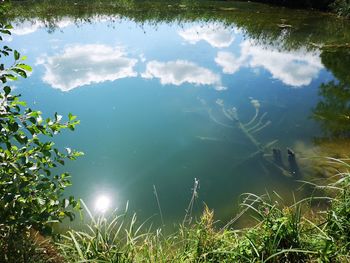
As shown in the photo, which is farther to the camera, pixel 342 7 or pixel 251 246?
pixel 342 7

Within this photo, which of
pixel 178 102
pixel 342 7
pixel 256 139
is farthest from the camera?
pixel 342 7

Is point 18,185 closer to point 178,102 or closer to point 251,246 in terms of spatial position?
point 251,246

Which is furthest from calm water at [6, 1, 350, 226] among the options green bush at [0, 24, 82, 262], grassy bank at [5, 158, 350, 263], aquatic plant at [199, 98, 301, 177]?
green bush at [0, 24, 82, 262]

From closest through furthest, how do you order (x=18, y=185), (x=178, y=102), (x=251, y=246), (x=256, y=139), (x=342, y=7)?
(x=18, y=185) → (x=251, y=246) → (x=256, y=139) → (x=178, y=102) → (x=342, y=7)

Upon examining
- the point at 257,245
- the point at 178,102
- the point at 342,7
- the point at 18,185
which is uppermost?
the point at 342,7

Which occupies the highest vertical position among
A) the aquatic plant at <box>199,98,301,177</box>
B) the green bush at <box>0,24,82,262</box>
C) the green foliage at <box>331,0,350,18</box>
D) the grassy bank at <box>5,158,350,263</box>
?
the green foliage at <box>331,0,350,18</box>

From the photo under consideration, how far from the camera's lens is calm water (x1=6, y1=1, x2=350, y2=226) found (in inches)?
203

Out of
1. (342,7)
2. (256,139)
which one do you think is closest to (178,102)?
(256,139)

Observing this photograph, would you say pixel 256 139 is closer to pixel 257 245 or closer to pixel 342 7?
pixel 257 245

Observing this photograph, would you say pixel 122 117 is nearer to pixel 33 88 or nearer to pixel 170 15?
pixel 33 88

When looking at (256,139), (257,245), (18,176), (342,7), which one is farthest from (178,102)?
(342,7)

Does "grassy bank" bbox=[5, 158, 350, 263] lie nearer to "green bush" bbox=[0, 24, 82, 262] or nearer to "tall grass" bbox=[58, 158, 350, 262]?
"tall grass" bbox=[58, 158, 350, 262]

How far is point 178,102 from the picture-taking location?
7.63 meters

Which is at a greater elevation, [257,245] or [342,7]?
[342,7]
